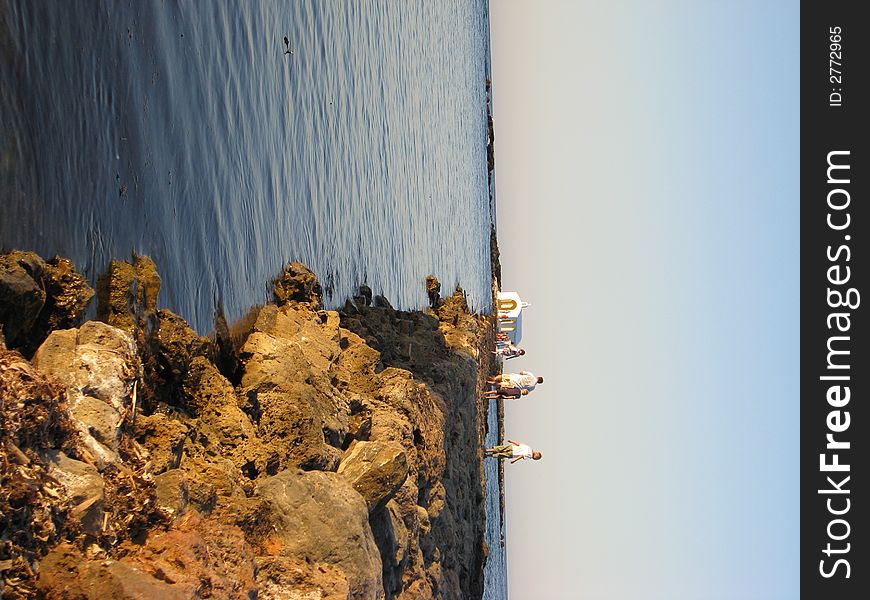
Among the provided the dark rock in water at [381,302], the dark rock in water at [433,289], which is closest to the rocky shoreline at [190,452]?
the dark rock in water at [381,302]

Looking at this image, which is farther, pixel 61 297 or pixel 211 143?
pixel 211 143

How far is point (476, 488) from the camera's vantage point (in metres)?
17.7

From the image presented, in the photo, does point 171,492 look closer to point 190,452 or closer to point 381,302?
point 190,452

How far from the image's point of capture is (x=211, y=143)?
27.6 ft

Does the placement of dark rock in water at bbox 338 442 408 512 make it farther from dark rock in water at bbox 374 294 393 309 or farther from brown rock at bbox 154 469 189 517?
dark rock in water at bbox 374 294 393 309

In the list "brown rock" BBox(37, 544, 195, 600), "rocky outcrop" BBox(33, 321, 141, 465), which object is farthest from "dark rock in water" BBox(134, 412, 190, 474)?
"brown rock" BBox(37, 544, 195, 600)

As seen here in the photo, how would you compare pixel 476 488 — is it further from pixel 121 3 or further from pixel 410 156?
pixel 121 3

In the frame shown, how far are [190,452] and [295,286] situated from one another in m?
4.20

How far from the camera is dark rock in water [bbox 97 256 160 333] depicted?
6.00 metres

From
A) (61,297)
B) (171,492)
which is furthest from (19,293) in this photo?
(171,492)

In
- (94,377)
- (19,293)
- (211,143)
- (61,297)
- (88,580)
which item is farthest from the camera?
(211,143)

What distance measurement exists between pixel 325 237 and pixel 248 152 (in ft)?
9.62

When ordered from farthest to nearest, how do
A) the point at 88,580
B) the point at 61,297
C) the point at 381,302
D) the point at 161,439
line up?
the point at 381,302 < the point at 161,439 < the point at 61,297 < the point at 88,580
